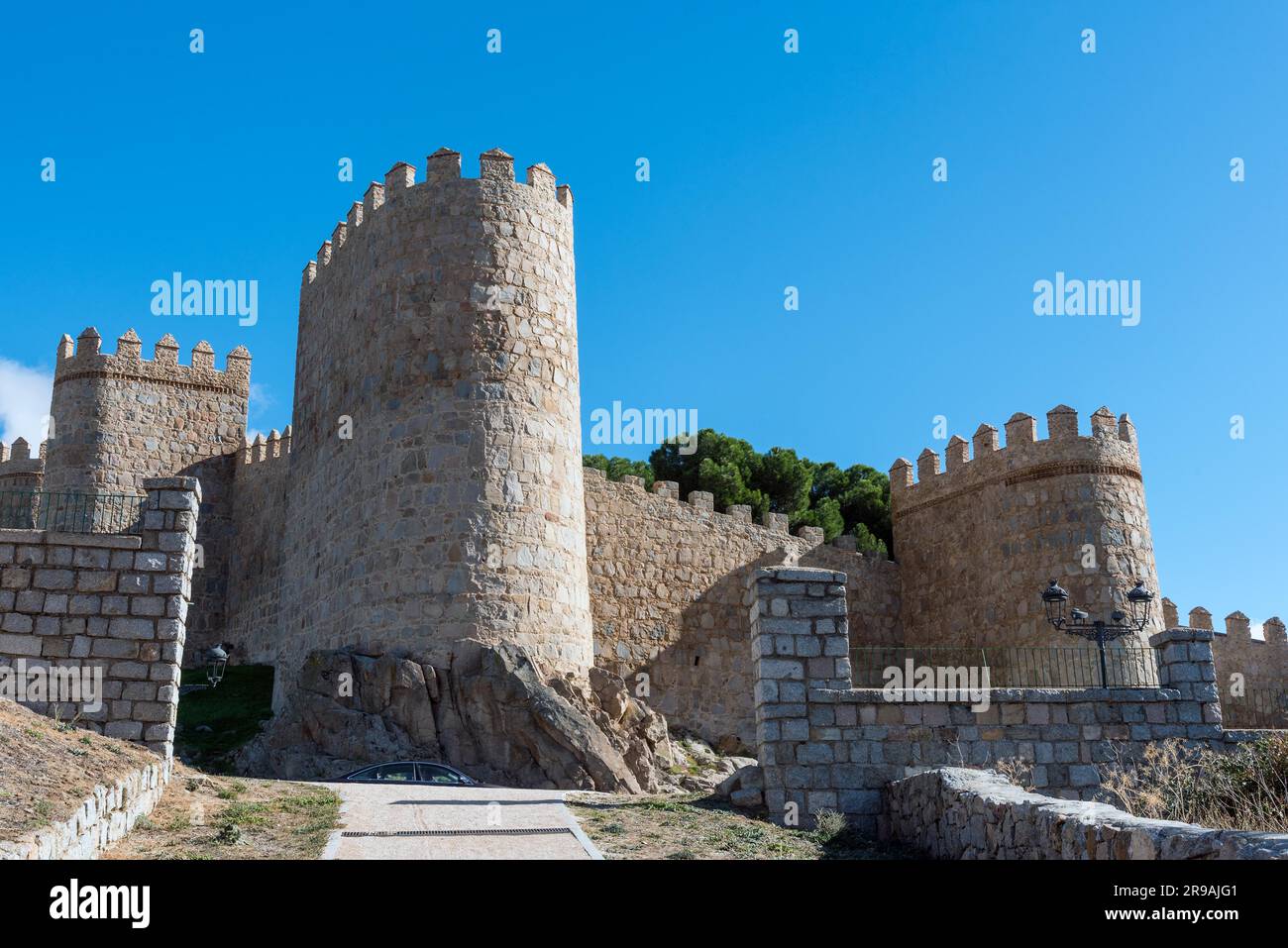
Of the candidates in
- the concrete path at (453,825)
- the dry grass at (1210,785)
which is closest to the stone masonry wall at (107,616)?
the concrete path at (453,825)

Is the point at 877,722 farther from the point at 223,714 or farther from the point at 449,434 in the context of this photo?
the point at 223,714

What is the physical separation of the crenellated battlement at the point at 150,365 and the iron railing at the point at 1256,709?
24235mm

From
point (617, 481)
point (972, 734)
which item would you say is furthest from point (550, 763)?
point (617, 481)

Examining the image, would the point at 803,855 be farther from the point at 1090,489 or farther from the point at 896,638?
the point at 896,638

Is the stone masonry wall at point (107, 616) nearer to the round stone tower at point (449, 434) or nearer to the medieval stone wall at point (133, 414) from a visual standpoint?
the round stone tower at point (449, 434)

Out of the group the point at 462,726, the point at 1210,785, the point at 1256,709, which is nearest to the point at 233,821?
the point at 462,726

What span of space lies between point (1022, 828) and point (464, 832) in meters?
4.57

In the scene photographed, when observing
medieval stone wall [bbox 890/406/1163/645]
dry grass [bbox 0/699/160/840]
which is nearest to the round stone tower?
dry grass [bbox 0/699/160/840]

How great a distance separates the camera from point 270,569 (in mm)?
24984

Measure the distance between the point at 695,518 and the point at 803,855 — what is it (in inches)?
625

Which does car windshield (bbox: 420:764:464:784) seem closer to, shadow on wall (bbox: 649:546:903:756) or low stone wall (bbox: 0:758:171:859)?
low stone wall (bbox: 0:758:171:859)

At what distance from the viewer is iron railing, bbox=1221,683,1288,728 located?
27094 millimetres

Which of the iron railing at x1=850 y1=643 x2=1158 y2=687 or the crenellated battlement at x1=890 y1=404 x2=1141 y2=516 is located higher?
the crenellated battlement at x1=890 y1=404 x2=1141 y2=516

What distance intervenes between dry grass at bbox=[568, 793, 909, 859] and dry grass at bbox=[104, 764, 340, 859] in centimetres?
234
